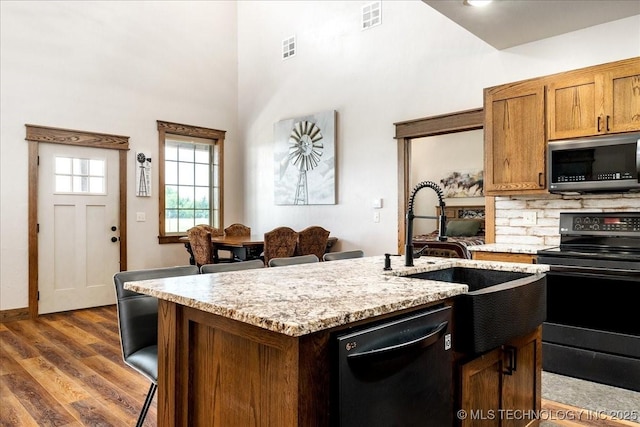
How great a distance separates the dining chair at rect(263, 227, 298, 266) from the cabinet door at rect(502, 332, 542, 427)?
3036 mm

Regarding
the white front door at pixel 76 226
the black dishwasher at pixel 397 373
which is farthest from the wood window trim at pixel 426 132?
the white front door at pixel 76 226

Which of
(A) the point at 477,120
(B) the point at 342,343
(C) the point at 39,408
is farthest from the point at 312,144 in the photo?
(B) the point at 342,343

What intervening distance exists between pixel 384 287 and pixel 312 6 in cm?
511

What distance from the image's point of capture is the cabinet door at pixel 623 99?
2.88 meters

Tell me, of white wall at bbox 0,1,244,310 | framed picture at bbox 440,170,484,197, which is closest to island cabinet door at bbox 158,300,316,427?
white wall at bbox 0,1,244,310

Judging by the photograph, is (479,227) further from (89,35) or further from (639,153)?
(89,35)

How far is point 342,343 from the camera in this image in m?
1.07

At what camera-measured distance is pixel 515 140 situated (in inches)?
135

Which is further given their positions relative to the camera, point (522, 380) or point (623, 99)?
point (623, 99)

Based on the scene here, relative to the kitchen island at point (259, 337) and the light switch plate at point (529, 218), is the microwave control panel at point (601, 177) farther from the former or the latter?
the kitchen island at point (259, 337)

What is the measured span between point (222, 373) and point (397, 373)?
51cm

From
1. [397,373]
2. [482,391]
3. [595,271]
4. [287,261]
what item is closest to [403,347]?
[397,373]

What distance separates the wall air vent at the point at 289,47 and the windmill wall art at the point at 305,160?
0.91 metres

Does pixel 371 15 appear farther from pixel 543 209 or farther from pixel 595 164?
pixel 595 164
